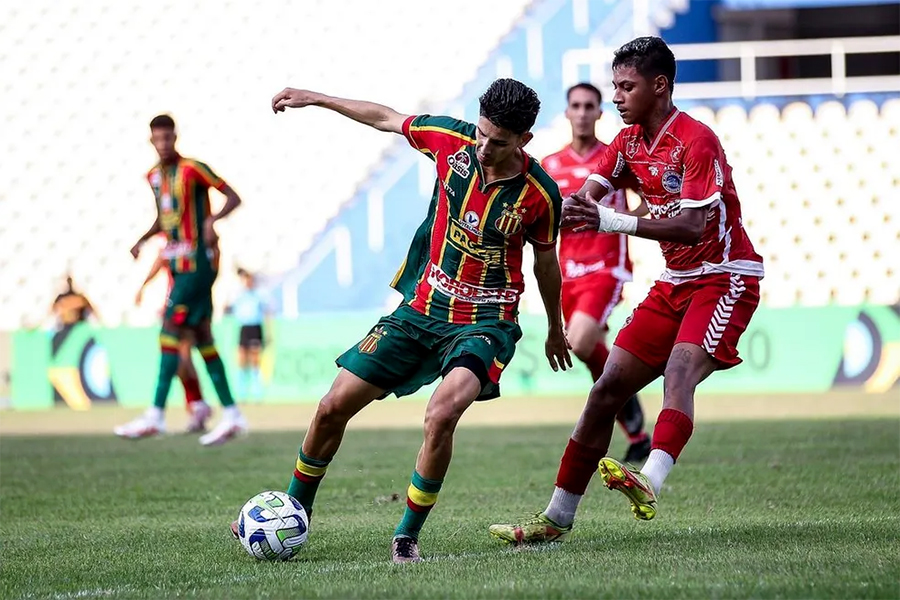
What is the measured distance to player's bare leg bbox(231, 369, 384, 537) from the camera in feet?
18.9

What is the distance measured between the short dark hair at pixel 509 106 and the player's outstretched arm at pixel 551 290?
0.59m

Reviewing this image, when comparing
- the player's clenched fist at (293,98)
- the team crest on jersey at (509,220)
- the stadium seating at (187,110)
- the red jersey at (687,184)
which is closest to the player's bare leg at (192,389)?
the player's clenched fist at (293,98)

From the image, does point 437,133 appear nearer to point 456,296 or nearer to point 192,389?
point 456,296

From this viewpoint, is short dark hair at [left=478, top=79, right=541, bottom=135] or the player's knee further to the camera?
the player's knee

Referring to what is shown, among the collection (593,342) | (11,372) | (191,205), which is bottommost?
(11,372)

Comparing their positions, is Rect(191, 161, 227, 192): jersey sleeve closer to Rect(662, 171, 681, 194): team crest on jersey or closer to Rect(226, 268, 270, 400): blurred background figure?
Rect(662, 171, 681, 194): team crest on jersey

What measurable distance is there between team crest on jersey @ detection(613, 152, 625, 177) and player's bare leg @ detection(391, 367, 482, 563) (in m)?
1.32

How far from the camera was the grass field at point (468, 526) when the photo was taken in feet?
16.0

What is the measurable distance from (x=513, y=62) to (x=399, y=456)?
1471cm

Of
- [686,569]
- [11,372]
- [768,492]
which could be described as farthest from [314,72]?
[686,569]

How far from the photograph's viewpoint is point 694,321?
5.95 m

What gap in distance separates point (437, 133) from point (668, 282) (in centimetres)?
125

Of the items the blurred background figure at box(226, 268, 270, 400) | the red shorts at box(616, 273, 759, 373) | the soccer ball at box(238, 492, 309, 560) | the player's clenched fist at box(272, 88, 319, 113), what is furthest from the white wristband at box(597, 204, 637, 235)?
the blurred background figure at box(226, 268, 270, 400)

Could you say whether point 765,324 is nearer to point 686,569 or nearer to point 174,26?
point 174,26
